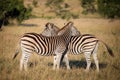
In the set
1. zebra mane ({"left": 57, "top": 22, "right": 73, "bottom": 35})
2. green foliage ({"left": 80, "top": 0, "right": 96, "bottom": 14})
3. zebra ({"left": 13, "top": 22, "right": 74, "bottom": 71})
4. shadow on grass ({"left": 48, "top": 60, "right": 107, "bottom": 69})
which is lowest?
shadow on grass ({"left": 48, "top": 60, "right": 107, "bottom": 69})

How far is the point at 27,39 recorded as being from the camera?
33.4 feet

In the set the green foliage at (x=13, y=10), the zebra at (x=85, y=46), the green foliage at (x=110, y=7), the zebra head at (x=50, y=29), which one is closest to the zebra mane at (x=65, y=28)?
the zebra at (x=85, y=46)

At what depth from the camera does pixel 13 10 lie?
3034 centimetres

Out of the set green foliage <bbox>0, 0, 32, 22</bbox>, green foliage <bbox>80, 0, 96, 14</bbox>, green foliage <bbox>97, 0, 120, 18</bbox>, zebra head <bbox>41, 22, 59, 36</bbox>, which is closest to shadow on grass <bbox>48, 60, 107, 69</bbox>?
zebra head <bbox>41, 22, 59, 36</bbox>

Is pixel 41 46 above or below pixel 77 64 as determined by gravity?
above

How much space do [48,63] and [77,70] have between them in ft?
5.46

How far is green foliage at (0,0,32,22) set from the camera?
29.4 meters

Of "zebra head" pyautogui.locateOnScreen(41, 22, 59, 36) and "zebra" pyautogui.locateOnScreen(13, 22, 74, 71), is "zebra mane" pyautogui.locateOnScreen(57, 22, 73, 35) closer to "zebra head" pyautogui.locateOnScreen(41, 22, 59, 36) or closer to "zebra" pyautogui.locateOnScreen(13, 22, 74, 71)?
"zebra" pyautogui.locateOnScreen(13, 22, 74, 71)

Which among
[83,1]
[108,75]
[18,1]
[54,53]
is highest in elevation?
[83,1]

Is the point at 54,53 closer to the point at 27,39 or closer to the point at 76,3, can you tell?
the point at 27,39

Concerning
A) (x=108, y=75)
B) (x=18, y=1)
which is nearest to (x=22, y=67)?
(x=108, y=75)

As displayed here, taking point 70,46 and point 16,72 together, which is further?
point 70,46

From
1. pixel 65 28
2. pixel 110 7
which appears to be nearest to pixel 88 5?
pixel 110 7

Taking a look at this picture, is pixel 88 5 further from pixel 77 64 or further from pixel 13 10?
pixel 77 64
